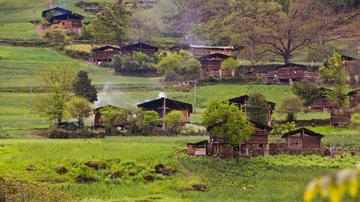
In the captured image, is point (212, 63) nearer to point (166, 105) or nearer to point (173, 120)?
point (166, 105)

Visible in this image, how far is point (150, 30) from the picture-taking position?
7450 centimetres

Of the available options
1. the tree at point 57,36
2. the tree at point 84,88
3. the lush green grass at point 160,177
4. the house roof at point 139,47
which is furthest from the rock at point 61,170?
the tree at point 57,36

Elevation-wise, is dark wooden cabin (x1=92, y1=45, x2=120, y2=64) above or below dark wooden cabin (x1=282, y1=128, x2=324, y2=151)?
above

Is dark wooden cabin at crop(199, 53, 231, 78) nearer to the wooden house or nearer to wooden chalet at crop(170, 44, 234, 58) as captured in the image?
wooden chalet at crop(170, 44, 234, 58)

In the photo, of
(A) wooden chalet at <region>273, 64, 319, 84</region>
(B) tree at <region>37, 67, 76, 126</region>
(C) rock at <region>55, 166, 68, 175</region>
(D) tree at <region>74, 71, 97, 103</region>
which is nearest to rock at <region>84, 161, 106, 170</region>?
(C) rock at <region>55, 166, 68, 175</region>

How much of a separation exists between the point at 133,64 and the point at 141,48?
558 cm

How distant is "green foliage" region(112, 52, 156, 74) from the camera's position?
58.4 m

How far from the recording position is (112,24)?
68312 mm

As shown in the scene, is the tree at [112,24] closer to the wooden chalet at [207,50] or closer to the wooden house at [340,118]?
the wooden chalet at [207,50]

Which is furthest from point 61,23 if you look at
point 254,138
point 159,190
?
Answer: point 159,190

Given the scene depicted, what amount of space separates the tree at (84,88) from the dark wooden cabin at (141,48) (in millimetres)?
17915

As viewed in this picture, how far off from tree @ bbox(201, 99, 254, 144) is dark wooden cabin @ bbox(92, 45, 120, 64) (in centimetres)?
3044

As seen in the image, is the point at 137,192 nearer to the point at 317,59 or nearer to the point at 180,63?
the point at 180,63

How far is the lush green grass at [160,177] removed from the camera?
24969 mm
